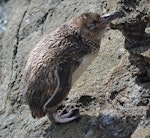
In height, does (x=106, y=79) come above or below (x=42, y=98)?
below

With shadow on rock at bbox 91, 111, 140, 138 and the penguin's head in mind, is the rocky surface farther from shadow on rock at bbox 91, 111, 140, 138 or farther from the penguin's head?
the penguin's head

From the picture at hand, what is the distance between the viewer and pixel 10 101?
16.6 ft

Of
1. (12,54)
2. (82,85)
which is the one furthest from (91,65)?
(12,54)

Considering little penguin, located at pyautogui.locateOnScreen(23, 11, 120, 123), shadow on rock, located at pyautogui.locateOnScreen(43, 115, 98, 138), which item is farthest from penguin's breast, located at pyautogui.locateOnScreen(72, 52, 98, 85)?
shadow on rock, located at pyautogui.locateOnScreen(43, 115, 98, 138)

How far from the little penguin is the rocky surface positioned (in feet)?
0.47

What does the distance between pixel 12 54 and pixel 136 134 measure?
210 cm

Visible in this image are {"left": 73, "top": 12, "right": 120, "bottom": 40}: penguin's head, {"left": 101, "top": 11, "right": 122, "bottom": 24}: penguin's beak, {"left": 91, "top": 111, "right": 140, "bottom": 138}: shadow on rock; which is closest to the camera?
{"left": 91, "top": 111, "right": 140, "bottom": 138}: shadow on rock

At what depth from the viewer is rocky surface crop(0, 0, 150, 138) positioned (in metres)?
4.16

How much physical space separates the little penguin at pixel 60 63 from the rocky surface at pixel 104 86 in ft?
0.47

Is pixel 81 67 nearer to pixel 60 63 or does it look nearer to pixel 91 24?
pixel 60 63

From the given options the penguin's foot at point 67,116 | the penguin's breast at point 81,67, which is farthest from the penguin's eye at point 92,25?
the penguin's foot at point 67,116

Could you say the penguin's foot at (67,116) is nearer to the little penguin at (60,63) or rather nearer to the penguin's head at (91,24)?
the little penguin at (60,63)

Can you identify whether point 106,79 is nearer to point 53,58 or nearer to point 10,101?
point 53,58

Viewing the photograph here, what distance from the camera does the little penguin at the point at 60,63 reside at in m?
4.23
